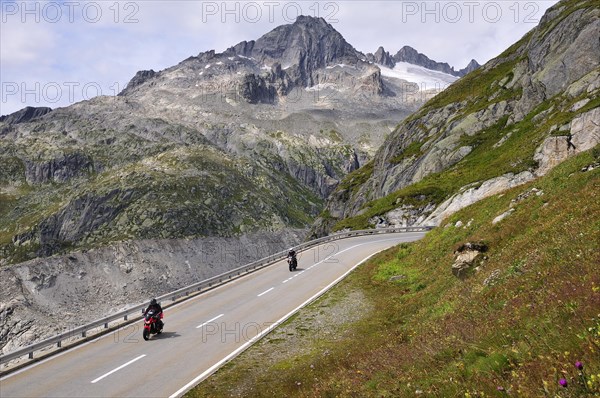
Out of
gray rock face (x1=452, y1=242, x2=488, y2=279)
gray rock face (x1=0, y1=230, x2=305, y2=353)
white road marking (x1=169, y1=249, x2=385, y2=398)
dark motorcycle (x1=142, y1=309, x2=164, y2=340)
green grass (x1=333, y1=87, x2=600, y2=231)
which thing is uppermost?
green grass (x1=333, y1=87, x2=600, y2=231)

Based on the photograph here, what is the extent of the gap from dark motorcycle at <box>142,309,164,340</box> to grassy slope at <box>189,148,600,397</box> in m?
6.07

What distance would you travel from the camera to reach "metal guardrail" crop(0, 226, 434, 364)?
18.2 metres

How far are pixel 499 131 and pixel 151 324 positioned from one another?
6606 cm

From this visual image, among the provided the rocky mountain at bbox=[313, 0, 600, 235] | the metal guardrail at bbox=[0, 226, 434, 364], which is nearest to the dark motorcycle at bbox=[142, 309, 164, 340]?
the metal guardrail at bbox=[0, 226, 434, 364]

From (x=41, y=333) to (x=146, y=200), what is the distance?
8306 centimetres

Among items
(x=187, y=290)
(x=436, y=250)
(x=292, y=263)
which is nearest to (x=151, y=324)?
(x=187, y=290)

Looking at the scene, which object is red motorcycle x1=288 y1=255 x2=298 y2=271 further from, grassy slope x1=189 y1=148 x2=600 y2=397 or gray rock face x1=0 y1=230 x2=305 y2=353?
gray rock face x1=0 y1=230 x2=305 y2=353

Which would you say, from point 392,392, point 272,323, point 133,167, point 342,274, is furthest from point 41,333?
point 133,167

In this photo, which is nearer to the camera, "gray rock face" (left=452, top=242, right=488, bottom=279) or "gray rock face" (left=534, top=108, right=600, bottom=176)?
"gray rock face" (left=452, top=242, right=488, bottom=279)

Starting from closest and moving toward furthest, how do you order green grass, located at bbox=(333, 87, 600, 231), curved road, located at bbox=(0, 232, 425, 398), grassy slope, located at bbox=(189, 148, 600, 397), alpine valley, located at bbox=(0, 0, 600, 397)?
grassy slope, located at bbox=(189, 148, 600, 397) → alpine valley, located at bbox=(0, 0, 600, 397) → curved road, located at bbox=(0, 232, 425, 398) → green grass, located at bbox=(333, 87, 600, 231)

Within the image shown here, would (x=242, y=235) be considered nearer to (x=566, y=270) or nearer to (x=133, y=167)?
(x=133, y=167)

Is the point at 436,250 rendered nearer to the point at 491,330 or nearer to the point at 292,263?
the point at 292,263

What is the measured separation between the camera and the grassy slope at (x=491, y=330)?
18.5 feet

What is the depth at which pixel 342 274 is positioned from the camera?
111 feet
